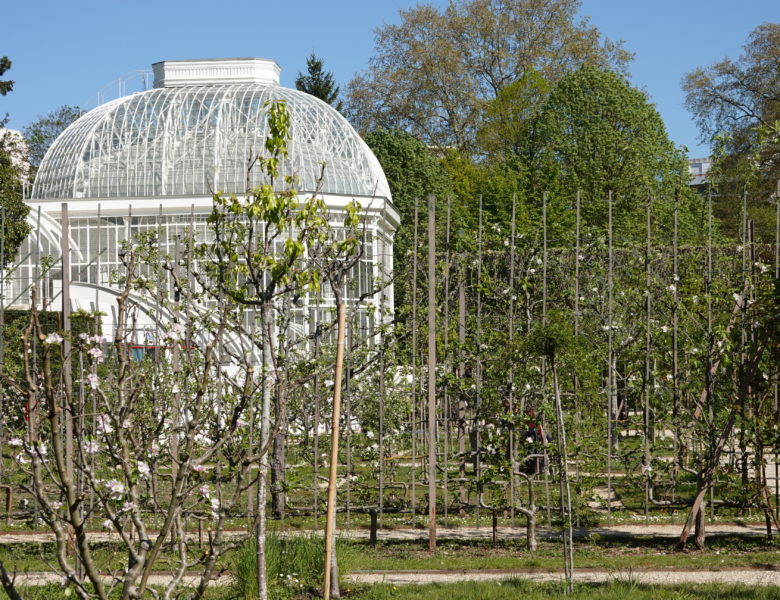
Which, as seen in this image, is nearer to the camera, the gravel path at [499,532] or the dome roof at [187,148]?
the gravel path at [499,532]

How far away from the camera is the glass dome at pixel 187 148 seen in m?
23.4

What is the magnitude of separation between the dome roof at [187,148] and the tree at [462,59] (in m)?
15.4

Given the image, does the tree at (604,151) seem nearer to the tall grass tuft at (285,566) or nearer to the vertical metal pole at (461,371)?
the vertical metal pole at (461,371)

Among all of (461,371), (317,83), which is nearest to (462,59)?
(317,83)

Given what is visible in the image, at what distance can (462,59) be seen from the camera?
40.4 metres

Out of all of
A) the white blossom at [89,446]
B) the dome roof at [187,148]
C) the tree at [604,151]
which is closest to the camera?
the white blossom at [89,446]

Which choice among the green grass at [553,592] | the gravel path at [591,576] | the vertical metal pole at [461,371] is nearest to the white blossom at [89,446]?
the green grass at [553,592]

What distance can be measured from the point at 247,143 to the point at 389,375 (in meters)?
13.1

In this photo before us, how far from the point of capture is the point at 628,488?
1216 cm

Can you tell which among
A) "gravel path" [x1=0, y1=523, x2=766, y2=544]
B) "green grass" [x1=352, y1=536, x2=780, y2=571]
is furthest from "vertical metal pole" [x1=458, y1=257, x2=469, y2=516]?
"green grass" [x1=352, y1=536, x2=780, y2=571]

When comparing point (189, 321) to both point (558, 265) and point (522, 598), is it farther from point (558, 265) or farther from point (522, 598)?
point (558, 265)

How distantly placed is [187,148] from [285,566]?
1827cm

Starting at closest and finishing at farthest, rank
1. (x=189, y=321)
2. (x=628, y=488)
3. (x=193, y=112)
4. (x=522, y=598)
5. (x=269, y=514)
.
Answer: (x=522, y=598)
(x=189, y=321)
(x=269, y=514)
(x=628, y=488)
(x=193, y=112)

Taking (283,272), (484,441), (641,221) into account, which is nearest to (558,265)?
(484,441)
